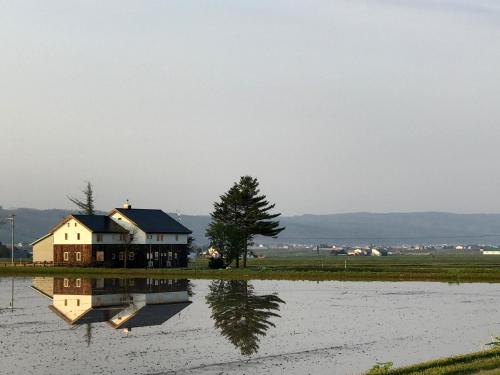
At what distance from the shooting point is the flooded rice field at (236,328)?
2920 cm

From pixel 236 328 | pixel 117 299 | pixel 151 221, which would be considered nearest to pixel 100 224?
pixel 151 221

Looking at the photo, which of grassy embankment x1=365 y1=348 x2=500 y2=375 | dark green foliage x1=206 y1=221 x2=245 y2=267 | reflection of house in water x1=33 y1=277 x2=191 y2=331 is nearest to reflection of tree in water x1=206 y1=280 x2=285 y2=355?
reflection of house in water x1=33 y1=277 x2=191 y2=331

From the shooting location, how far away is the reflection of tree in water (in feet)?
117

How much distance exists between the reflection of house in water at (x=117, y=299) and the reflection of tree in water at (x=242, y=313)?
8.64 ft

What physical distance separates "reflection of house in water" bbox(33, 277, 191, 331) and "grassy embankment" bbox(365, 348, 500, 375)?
668 inches

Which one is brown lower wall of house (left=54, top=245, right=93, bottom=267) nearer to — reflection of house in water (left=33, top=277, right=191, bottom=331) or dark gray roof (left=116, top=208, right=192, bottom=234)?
dark gray roof (left=116, top=208, right=192, bottom=234)

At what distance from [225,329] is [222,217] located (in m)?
71.7

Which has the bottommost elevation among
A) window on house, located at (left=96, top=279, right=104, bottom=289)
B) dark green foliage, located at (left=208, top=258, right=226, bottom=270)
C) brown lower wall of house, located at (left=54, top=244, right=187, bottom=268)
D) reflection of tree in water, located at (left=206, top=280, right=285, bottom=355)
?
reflection of tree in water, located at (left=206, top=280, right=285, bottom=355)

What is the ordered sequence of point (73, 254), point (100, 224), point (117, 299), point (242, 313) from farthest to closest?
point (100, 224) → point (73, 254) → point (117, 299) → point (242, 313)

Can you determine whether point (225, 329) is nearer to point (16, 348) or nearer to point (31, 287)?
point (16, 348)

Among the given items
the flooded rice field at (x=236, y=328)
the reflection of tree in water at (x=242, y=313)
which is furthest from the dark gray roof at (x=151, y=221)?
the flooded rice field at (x=236, y=328)

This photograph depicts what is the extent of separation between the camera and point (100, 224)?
107 metres

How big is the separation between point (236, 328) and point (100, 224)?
7033 cm

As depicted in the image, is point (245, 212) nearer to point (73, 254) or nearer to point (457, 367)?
point (73, 254)
